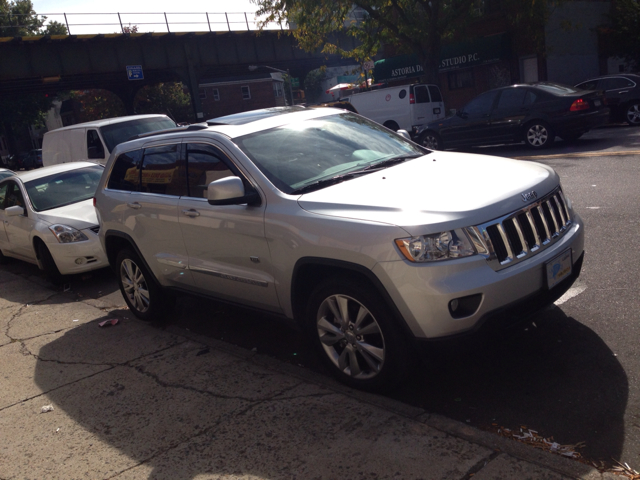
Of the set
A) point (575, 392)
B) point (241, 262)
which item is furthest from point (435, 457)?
point (241, 262)

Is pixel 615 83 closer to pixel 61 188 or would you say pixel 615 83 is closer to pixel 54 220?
pixel 61 188

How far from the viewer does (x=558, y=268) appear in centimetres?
386

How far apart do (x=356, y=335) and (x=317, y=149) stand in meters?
1.60

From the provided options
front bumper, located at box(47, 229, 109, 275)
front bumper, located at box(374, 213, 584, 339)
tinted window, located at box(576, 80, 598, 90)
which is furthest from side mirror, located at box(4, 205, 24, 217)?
tinted window, located at box(576, 80, 598, 90)

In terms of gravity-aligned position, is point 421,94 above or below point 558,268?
above

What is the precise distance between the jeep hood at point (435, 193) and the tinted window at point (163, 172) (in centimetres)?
153

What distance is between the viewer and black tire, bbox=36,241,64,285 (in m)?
8.31

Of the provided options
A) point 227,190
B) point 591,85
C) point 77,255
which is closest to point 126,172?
point 227,190

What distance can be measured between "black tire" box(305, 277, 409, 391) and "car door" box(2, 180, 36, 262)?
6077 millimetres

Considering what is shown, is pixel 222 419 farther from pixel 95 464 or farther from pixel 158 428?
pixel 95 464

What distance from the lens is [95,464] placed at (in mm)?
3617

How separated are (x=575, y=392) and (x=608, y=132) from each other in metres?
14.6

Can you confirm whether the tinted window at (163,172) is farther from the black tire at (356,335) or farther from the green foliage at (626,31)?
the green foliage at (626,31)

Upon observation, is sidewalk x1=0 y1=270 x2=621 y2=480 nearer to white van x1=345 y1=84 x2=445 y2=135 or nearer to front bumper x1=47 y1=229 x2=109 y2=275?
front bumper x1=47 y1=229 x2=109 y2=275
